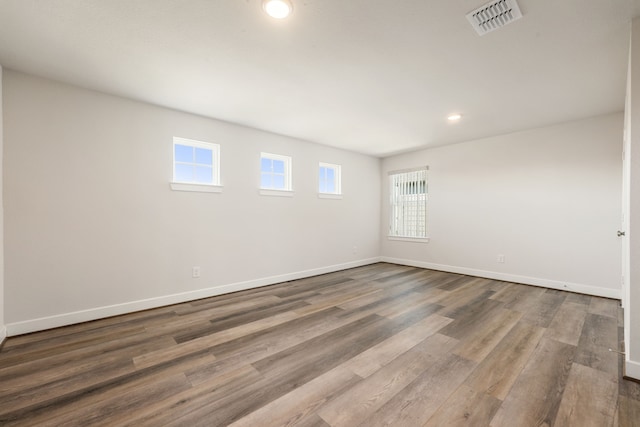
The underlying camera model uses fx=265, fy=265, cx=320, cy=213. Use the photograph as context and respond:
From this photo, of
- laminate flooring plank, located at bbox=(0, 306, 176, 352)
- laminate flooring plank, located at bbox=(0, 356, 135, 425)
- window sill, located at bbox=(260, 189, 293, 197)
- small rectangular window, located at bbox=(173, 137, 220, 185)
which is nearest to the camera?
laminate flooring plank, located at bbox=(0, 356, 135, 425)

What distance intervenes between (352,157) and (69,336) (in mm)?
4939

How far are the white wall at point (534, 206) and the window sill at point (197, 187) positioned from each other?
4.06 metres

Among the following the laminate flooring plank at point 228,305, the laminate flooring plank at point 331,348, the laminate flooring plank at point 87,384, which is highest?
the laminate flooring plank at point 331,348

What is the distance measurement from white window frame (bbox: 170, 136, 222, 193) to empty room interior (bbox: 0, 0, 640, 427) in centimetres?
4

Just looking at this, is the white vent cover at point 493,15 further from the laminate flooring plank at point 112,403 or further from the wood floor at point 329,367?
the laminate flooring plank at point 112,403

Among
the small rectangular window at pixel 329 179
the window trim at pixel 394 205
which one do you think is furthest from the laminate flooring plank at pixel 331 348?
the window trim at pixel 394 205

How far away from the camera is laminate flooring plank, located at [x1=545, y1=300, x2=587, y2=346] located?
7.98 feet

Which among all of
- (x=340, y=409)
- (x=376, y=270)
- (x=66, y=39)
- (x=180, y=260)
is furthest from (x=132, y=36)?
(x=376, y=270)

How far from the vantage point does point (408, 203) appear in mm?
5832

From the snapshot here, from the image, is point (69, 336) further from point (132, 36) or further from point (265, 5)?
point (265, 5)

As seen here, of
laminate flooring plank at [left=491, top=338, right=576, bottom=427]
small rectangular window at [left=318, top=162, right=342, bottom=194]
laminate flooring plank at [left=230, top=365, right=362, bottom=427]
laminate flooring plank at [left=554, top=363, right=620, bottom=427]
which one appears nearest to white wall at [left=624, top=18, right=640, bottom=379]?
laminate flooring plank at [left=554, top=363, right=620, bottom=427]

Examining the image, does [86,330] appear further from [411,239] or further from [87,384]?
[411,239]

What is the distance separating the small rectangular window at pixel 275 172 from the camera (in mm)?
4266

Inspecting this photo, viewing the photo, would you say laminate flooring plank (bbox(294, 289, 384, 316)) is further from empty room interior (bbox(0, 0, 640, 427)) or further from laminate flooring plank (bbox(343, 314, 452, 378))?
laminate flooring plank (bbox(343, 314, 452, 378))
